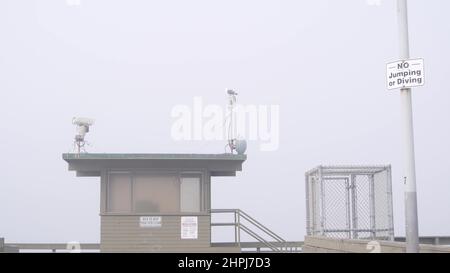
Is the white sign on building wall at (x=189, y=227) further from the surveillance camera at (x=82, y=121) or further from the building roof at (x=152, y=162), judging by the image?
the surveillance camera at (x=82, y=121)

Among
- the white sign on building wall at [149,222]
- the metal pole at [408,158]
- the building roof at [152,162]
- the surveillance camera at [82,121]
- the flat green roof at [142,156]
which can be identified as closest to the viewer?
the metal pole at [408,158]

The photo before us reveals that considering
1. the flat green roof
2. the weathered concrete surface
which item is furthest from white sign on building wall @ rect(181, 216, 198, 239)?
the weathered concrete surface

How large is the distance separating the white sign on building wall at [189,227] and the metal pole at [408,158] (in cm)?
1100

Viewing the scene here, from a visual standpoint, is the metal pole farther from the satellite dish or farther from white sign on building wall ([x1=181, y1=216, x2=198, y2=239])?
white sign on building wall ([x1=181, y1=216, x2=198, y2=239])

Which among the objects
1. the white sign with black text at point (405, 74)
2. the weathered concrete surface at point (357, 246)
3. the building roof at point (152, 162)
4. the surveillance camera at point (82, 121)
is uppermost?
the surveillance camera at point (82, 121)

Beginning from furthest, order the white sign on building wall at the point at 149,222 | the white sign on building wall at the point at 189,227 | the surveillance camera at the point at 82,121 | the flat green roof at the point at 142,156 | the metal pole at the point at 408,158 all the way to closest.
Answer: the white sign on building wall at the point at 189,227
the white sign on building wall at the point at 149,222
the surveillance camera at the point at 82,121
the flat green roof at the point at 142,156
the metal pole at the point at 408,158

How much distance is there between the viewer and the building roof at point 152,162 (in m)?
20.8

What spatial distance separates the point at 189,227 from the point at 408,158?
1129cm

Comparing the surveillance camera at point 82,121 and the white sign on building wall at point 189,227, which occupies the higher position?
the surveillance camera at point 82,121

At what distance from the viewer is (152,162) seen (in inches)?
838

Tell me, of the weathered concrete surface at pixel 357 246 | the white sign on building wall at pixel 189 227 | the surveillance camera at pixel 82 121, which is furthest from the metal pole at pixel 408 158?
the surveillance camera at pixel 82 121
